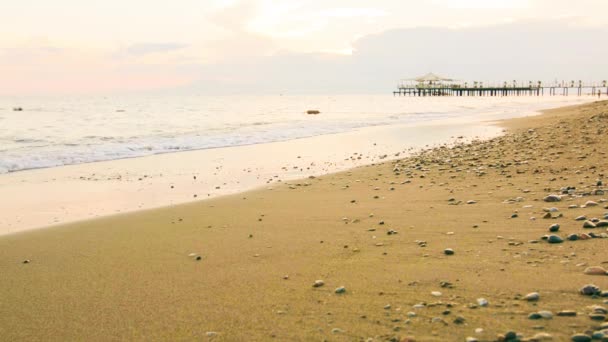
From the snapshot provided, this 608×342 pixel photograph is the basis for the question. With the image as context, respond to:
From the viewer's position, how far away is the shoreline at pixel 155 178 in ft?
29.3

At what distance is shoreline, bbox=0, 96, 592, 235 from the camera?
894 cm

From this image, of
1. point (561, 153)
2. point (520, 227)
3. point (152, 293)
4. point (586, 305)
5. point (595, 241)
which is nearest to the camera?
point (586, 305)

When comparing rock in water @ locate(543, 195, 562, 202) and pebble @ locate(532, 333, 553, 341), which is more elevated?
pebble @ locate(532, 333, 553, 341)

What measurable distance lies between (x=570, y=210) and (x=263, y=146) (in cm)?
1514

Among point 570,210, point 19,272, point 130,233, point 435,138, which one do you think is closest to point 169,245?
point 130,233

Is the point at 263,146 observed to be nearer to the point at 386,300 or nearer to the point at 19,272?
the point at 19,272

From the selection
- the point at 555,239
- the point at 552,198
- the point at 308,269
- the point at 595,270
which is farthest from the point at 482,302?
the point at 552,198

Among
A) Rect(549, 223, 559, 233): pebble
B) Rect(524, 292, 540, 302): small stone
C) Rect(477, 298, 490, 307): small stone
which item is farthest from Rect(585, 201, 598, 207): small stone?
Rect(477, 298, 490, 307): small stone

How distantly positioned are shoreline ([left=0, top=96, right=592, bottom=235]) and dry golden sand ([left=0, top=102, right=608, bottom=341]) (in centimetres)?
121

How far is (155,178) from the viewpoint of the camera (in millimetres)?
12633

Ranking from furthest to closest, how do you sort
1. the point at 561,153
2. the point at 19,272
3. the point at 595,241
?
1. the point at 561,153
2. the point at 19,272
3. the point at 595,241

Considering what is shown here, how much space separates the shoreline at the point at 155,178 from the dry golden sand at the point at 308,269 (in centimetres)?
121

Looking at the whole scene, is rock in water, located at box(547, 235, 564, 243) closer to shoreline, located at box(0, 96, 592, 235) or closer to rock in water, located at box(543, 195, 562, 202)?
rock in water, located at box(543, 195, 562, 202)

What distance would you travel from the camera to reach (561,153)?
1155 centimetres
